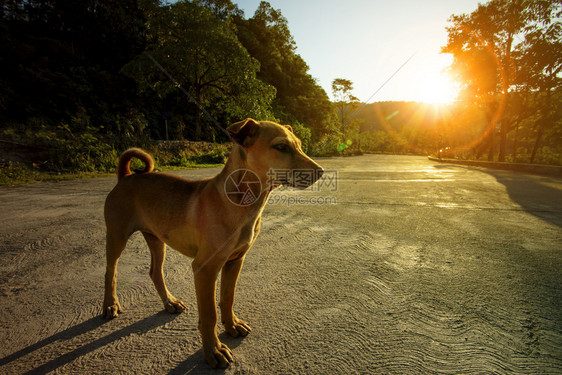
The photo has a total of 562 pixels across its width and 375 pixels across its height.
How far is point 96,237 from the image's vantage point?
147 inches

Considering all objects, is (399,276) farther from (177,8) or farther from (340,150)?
(340,150)

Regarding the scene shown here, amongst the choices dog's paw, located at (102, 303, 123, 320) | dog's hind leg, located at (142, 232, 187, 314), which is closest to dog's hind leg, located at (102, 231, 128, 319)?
dog's paw, located at (102, 303, 123, 320)

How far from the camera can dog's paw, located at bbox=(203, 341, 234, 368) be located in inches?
64.6

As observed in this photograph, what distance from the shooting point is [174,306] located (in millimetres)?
2197

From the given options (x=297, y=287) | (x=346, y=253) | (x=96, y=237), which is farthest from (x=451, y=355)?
(x=96, y=237)

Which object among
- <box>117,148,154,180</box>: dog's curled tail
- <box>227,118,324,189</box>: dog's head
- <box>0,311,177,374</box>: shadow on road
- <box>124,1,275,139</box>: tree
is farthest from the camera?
<box>124,1,275,139</box>: tree

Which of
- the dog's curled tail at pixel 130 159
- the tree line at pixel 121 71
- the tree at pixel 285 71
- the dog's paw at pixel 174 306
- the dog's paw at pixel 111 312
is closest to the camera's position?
the dog's paw at pixel 111 312

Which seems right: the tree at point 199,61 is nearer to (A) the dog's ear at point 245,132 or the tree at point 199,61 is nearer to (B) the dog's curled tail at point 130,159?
(B) the dog's curled tail at point 130,159

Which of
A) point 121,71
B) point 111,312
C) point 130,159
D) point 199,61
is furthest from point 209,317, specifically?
point 121,71

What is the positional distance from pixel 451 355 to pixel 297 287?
1.31 m

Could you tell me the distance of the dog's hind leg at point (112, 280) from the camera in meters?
2.11

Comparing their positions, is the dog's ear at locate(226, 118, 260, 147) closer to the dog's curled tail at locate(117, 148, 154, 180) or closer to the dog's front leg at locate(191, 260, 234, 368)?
the dog's front leg at locate(191, 260, 234, 368)

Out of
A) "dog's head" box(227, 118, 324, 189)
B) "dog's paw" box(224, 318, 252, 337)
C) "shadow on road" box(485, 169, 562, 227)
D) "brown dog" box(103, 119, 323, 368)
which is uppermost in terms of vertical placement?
"dog's head" box(227, 118, 324, 189)

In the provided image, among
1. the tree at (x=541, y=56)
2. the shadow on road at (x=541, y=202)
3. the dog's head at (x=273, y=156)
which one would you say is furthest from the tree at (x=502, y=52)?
the dog's head at (x=273, y=156)
